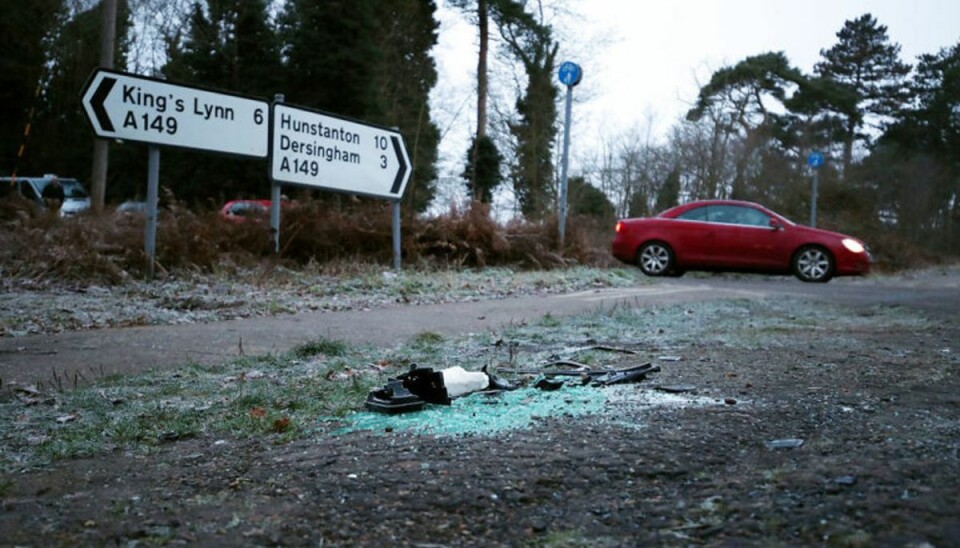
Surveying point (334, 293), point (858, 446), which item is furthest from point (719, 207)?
point (858, 446)

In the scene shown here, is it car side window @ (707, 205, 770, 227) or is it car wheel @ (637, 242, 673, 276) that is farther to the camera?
car wheel @ (637, 242, 673, 276)

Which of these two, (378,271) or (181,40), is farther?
(181,40)

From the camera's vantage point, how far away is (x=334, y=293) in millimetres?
Result: 8641

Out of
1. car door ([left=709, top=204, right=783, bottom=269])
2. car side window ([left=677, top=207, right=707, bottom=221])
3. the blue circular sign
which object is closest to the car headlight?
car door ([left=709, top=204, right=783, bottom=269])

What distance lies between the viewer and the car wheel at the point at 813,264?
44.6 feet

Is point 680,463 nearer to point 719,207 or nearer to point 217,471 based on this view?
point 217,471

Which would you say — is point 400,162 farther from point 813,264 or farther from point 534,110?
point 534,110

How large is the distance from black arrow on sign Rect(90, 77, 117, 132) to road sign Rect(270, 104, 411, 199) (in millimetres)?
2063

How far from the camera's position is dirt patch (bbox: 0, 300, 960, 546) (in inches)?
70.7

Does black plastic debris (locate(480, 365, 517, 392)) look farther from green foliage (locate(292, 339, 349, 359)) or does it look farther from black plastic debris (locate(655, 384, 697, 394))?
green foliage (locate(292, 339, 349, 359))

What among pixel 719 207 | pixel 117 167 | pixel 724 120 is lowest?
pixel 719 207

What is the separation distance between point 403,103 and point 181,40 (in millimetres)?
8779

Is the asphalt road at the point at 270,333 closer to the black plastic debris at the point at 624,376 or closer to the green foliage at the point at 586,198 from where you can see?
the black plastic debris at the point at 624,376

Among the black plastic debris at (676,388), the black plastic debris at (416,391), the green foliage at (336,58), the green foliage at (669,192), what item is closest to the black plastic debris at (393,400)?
the black plastic debris at (416,391)
